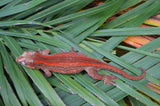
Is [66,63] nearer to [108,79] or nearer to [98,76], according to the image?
[98,76]

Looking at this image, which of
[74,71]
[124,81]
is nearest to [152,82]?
A: [124,81]

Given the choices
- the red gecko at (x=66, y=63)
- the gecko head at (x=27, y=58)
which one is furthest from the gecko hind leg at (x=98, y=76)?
the gecko head at (x=27, y=58)

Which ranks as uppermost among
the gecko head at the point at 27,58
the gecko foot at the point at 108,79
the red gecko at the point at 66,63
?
the gecko head at the point at 27,58

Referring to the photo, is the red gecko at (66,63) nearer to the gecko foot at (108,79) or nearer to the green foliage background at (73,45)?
the gecko foot at (108,79)

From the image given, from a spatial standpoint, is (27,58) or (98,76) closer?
(27,58)

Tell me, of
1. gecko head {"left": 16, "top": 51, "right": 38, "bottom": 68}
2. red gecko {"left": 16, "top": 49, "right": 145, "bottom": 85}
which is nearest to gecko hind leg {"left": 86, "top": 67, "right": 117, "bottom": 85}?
red gecko {"left": 16, "top": 49, "right": 145, "bottom": 85}

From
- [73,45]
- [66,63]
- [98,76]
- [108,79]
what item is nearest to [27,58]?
[66,63]

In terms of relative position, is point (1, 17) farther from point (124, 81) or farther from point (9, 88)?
point (124, 81)

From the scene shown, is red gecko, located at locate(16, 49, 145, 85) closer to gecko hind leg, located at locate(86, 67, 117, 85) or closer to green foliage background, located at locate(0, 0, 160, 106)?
gecko hind leg, located at locate(86, 67, 117, 85)
